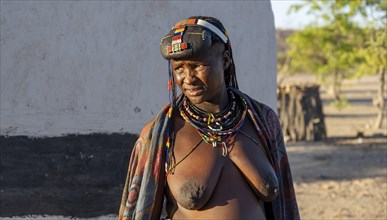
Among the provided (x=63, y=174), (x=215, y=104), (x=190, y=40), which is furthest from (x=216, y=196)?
(x=63, y=174)

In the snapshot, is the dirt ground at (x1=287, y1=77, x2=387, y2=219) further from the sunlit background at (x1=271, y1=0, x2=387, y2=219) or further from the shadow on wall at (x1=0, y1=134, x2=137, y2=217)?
the shadow on wall at (x1=0, y1=134, x2=137, y2=217)

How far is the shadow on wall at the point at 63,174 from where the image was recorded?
13.3 ft

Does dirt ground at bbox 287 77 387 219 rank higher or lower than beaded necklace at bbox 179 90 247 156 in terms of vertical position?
lower

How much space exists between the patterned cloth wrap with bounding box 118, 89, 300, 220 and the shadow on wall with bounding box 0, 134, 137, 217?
160 centimetres

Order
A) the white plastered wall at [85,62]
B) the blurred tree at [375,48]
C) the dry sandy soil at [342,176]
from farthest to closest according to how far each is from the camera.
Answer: the blurred tree at [375,48] → the dry sandy soil at [342,176] → the white plastered wall at [85,62]

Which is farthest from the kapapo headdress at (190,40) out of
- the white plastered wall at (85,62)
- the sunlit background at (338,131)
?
the sunlit background at (338,131)

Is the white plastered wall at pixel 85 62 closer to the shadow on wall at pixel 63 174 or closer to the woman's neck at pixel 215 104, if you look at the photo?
the shadow on wall at pixel 63 174

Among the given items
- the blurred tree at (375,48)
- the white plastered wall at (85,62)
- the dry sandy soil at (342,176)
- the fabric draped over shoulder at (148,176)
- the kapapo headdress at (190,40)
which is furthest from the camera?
the blurred tree at (375,48)

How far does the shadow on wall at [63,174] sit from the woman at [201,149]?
160 cm

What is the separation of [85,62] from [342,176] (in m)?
6.30

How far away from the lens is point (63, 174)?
4.13 metres

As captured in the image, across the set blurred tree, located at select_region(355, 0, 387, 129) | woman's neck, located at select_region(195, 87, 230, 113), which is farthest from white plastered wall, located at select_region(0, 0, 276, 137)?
blurred tree, located at select_region(355, 0, 387, 129)

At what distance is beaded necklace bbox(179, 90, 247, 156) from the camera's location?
2.53 meters

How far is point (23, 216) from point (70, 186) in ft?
1.09
